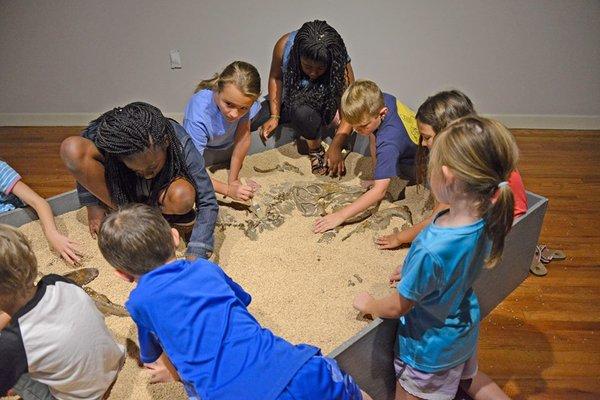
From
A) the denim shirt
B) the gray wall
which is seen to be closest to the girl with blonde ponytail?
the denim shirt

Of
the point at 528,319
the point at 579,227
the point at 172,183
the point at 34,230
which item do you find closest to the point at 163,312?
the point at 172,183

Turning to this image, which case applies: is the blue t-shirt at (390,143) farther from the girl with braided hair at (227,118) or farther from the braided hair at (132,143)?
the braided hair at (132,143)

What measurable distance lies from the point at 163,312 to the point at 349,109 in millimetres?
1194

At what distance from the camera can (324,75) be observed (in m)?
2.46

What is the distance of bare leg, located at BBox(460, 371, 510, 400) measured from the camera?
1.50m

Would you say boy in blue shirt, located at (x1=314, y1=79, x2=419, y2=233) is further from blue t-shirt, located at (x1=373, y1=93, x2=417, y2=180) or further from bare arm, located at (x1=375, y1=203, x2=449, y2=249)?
bare arm, located at (x1=375, y1=203, x2=449, y2=249)

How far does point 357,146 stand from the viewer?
269 centimetres

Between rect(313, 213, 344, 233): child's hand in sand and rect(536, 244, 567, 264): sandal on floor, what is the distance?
2.93 ft

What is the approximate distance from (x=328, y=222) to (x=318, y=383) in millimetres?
1029

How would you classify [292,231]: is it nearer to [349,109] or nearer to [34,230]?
[349,109]

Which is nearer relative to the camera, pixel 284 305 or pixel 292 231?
pixel 284 305

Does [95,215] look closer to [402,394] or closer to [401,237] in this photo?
[401,237]

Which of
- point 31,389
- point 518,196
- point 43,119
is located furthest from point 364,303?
point 43,119

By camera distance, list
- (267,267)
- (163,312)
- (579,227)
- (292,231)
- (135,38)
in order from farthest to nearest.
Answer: (135,38) < (579,227) < (292,231) < (267,267) < (163,312)
